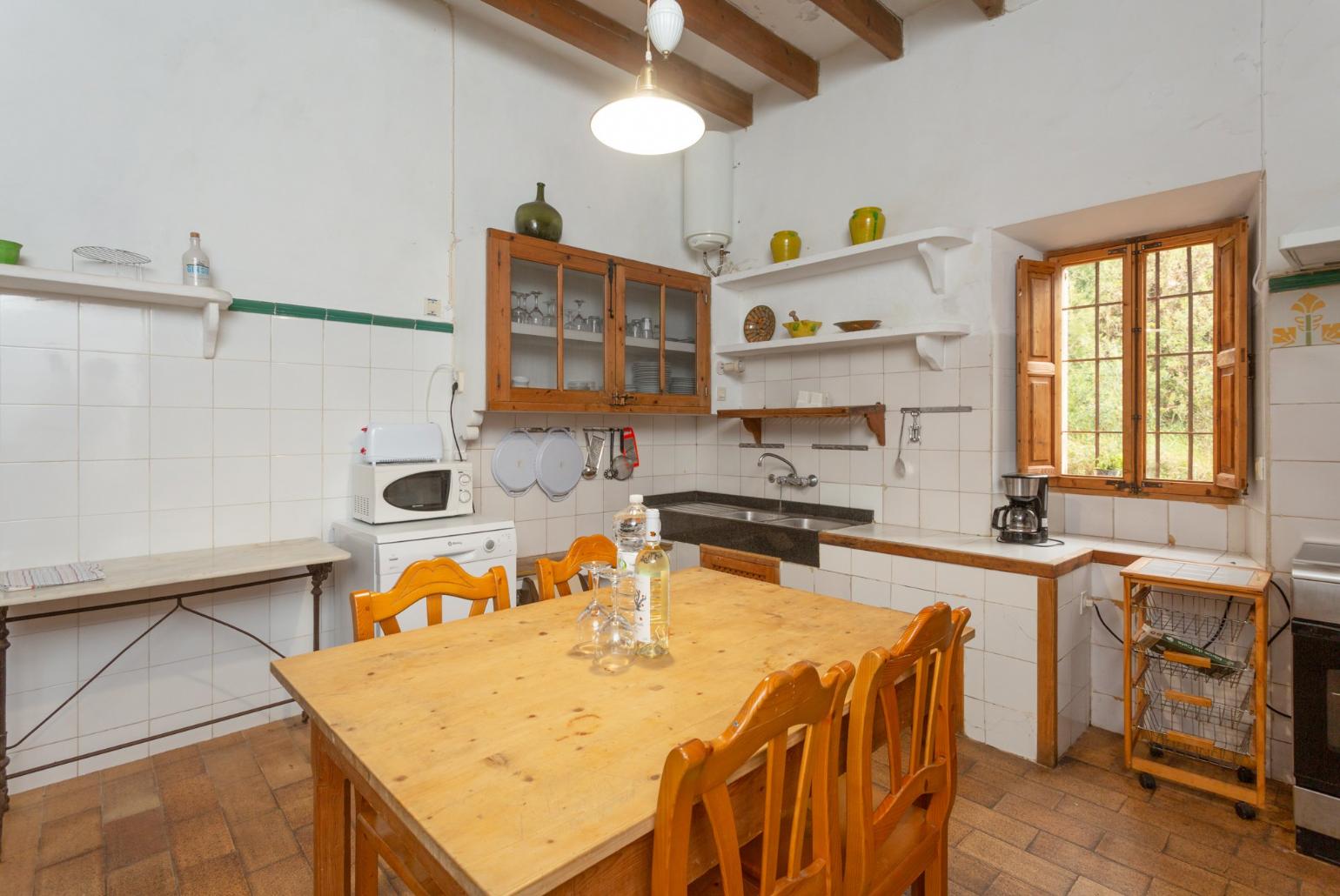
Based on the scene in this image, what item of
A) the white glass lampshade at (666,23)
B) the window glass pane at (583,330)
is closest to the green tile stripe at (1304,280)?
the white glass lampshade at (666,23)

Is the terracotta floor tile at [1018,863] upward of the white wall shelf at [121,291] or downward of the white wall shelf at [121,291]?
downward

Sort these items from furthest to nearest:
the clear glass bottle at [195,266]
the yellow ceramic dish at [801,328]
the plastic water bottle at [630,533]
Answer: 1. the yellow ceramic dish at [801,328]
2. the clear glass bottle at [195,266]
3. the plastic water bottle at [630,533]

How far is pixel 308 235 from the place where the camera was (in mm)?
2801

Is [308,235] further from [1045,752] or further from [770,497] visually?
[1045,752]

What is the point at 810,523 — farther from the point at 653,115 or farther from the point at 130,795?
the point at 130,795

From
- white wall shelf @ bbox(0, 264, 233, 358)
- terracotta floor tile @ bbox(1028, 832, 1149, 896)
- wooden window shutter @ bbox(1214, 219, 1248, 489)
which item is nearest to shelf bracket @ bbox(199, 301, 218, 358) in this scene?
white wall shelf @ bbox(0, 264, 233, 358)

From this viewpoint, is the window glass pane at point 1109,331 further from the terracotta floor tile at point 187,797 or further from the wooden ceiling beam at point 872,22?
the terracotta floor tile at point 187,797

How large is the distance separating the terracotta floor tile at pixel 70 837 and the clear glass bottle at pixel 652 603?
1.86m

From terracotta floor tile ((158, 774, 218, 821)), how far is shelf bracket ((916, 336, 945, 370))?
320cm

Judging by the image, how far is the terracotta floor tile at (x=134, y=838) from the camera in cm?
190

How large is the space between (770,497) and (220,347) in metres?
2.75

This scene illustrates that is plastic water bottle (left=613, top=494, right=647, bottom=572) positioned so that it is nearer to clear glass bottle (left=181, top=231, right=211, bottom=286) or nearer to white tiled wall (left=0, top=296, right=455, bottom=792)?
white tiled wall (left=0, top=296, right=455, bottom=792)

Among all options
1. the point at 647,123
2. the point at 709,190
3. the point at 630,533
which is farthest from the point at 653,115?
the point at 709,190

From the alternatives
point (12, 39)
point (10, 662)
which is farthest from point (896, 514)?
point (12, 39)
